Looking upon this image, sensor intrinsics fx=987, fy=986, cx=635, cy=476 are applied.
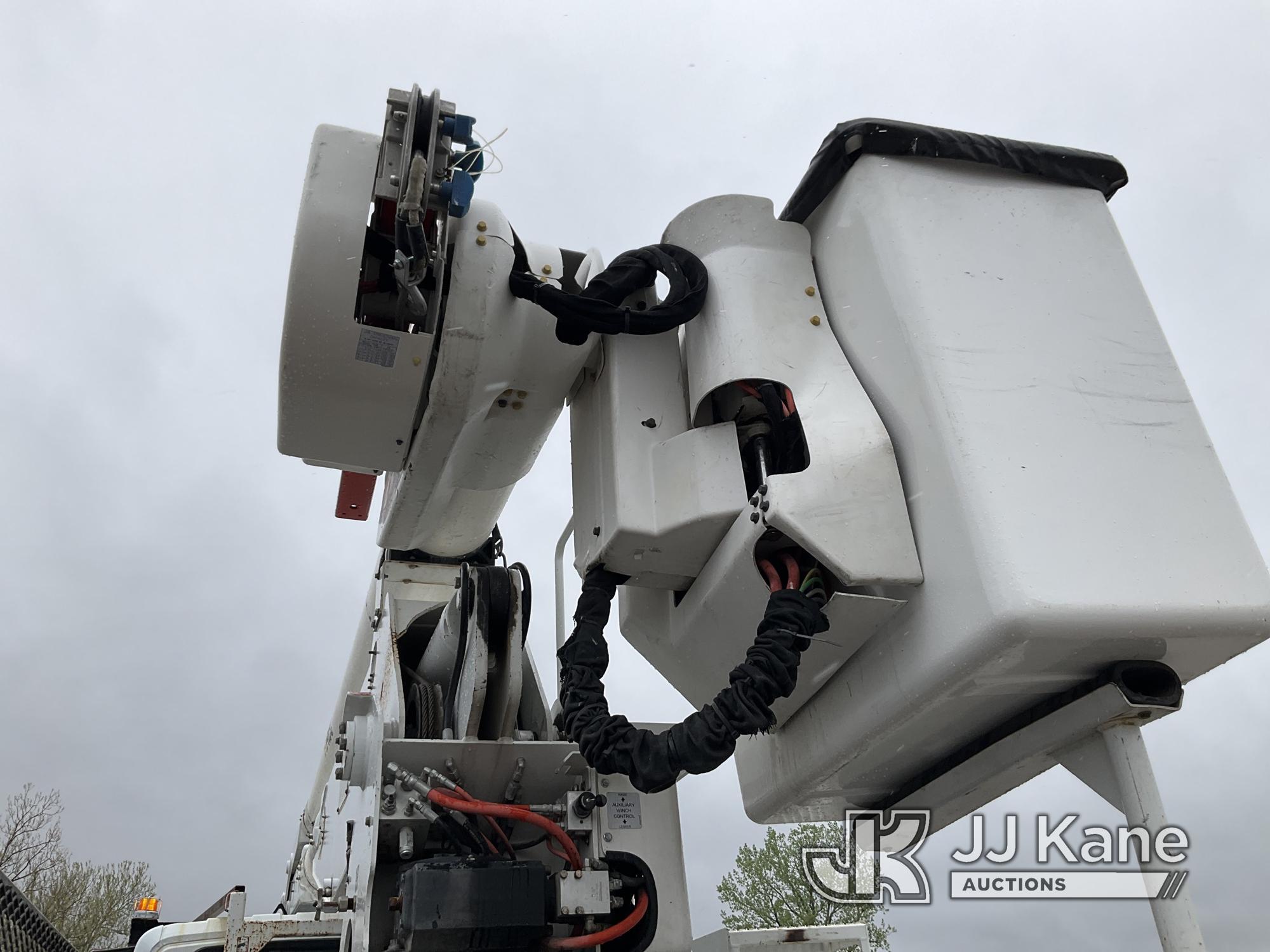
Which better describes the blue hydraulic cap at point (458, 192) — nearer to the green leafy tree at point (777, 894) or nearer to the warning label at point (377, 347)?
the warning label at point (377, 347)

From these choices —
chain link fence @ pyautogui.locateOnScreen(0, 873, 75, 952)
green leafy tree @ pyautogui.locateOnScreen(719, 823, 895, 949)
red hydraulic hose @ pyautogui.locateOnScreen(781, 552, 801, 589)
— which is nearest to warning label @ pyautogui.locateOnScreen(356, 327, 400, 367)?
red hydraulic hose @ pyautogui.locateOnScreen(781, 552, 801, 589)

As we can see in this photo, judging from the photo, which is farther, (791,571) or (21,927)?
(21,927)

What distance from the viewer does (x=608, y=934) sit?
2596 millimetres

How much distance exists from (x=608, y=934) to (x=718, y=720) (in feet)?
3.08

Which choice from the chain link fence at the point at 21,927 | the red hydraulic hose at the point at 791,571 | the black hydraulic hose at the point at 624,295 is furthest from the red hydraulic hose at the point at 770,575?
the chain link fence at the point at 21,927

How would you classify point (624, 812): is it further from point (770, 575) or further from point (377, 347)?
point (377, 347)

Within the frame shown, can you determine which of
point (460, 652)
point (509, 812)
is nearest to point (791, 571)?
point (509, 812)


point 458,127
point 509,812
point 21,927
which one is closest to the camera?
point 458,127

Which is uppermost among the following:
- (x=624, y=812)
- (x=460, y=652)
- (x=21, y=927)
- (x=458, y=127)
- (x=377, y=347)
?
(x=458, y=127)

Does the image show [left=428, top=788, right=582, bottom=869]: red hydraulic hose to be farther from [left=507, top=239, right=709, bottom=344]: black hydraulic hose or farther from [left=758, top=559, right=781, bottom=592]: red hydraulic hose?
[left=507, top=239, right=709, bottom=344]: black hydraulic hose

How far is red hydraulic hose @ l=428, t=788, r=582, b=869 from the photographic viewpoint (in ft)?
8.47

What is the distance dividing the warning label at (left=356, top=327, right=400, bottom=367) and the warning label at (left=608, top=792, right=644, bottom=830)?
1.39 meters

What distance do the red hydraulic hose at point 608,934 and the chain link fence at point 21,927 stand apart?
6.65 feet

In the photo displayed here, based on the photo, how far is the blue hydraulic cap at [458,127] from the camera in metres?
2.49
